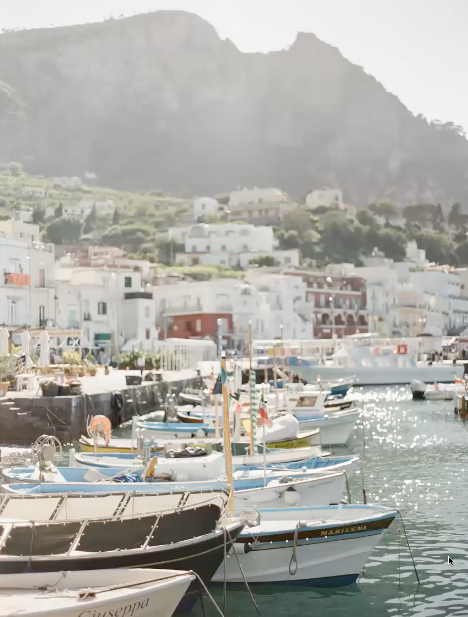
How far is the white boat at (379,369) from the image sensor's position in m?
71.1

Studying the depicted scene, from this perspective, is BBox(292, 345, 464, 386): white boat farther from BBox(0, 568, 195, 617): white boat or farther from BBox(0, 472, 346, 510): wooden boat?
BBox(0, 568, 195, 617): white boat

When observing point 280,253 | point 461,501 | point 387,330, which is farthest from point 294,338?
point 461,501

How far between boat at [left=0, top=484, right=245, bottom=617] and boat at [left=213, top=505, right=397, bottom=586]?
947mm

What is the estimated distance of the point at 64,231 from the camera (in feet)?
554

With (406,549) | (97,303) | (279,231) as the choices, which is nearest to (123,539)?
(406,549)

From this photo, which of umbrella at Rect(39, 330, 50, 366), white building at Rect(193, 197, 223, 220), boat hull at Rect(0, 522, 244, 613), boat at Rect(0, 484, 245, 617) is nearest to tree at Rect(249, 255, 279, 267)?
white building at Rect(193, 197, 223, 220)

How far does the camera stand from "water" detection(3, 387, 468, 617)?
45.8ft

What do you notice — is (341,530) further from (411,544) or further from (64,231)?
(64,231)

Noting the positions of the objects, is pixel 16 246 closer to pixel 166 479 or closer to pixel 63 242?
pixel 166 479

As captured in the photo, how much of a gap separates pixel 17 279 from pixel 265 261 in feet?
232

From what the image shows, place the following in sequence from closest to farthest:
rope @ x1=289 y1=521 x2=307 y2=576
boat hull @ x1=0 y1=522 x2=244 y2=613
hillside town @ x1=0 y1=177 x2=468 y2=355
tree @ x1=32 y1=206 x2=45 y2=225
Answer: boat hull @ x1=0 y1=522 x2=244 y2=613 < rope @ x1=289 y1=521 x2=307 y2=576 < hillside town @ x1=0 y1=177 x2=468 y2=355 < tree @ x1=32 y1=206 x2=45 y2=225

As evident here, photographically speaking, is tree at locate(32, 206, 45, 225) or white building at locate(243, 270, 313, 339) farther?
tree at locate(32, 206, 45, 225)

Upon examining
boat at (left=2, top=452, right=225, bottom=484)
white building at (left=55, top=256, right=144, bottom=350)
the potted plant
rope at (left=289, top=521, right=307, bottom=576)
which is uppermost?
white building at (left=55, top=256, right=144, bottom=350)

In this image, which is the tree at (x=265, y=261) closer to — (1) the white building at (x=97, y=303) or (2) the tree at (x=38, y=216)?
(1) the white building at (x=97, y=303)
